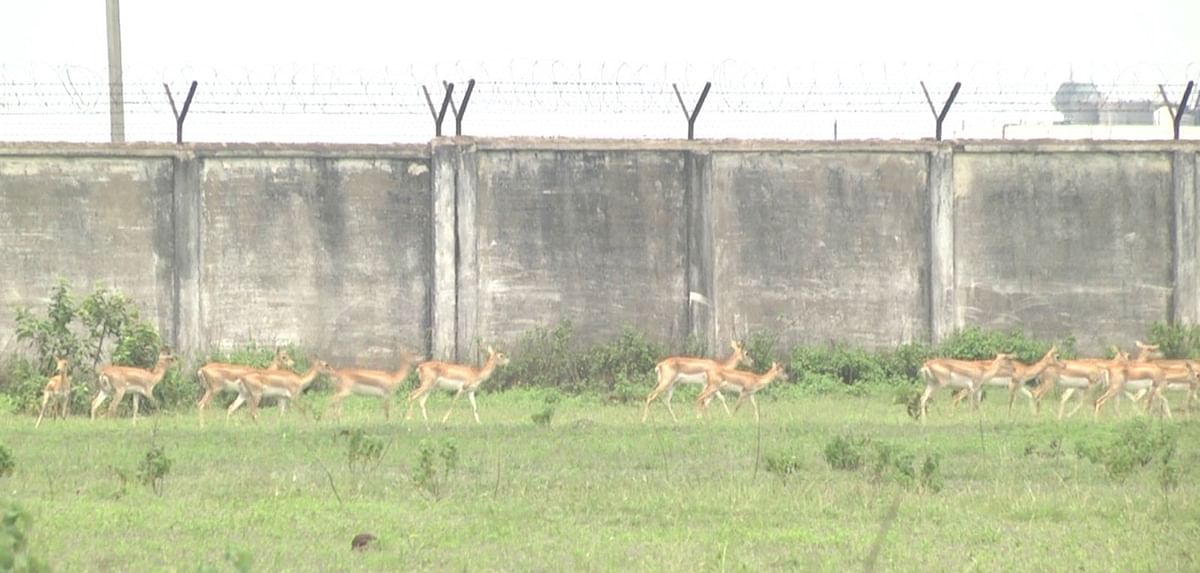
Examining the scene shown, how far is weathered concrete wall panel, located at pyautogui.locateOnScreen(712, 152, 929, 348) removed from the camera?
26609 millimetres

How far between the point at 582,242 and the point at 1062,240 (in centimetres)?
638

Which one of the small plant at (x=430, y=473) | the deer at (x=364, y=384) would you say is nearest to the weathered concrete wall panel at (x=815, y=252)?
the deer at (x=364, y=384)

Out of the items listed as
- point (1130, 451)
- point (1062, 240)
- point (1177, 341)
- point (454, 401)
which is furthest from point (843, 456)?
point (1177, 341)

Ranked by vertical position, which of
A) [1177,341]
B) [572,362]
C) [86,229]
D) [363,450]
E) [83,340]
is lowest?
[363,450]

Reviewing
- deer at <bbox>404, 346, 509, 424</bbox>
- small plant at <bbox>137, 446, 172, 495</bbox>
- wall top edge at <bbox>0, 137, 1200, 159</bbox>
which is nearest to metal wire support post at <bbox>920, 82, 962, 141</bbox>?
wall top edge at <bbox>0, 137, 1200, 159</bbox>

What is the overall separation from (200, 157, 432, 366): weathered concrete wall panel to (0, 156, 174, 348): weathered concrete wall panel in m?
0.58

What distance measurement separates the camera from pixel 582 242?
1036 inches

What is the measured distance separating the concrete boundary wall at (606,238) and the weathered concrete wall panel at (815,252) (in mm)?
26

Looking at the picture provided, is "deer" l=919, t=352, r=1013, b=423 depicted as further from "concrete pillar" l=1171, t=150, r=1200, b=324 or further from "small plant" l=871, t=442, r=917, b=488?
"small plant" l=871, t=442, r=917, b=488

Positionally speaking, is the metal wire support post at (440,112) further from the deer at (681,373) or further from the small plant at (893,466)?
the small plant at (893,466)

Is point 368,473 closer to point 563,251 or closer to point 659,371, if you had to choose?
point 659,371

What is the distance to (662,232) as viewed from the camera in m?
26.5

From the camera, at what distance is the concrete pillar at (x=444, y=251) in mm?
26031

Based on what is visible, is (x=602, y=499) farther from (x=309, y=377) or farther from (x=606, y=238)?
(x=606, y=238)
